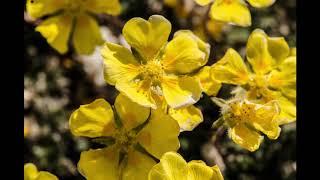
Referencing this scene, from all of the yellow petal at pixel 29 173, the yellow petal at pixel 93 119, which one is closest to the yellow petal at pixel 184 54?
the yellow petal at pixel 93 119

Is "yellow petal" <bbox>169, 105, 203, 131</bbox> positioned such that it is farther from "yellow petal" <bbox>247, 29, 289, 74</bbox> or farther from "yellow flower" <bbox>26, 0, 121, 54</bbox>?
"yellow flower" <bbox>26, 0, 121, 54</bbox>

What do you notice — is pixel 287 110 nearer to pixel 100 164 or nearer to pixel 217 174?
pixel 217 174

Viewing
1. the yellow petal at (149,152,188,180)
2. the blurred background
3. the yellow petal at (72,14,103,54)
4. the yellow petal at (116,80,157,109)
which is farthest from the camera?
the blurred background

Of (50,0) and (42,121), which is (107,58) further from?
(42,121)

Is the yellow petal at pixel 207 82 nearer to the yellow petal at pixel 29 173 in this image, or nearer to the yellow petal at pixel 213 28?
the yellow petal at pixel 29 173

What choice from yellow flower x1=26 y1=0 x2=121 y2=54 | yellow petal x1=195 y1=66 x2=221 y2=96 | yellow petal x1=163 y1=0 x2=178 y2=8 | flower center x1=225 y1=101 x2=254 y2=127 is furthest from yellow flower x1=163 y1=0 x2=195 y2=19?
flower center x1=225 y1=101 x2=254 y2=127


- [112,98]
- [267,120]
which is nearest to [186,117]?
[267,120]
